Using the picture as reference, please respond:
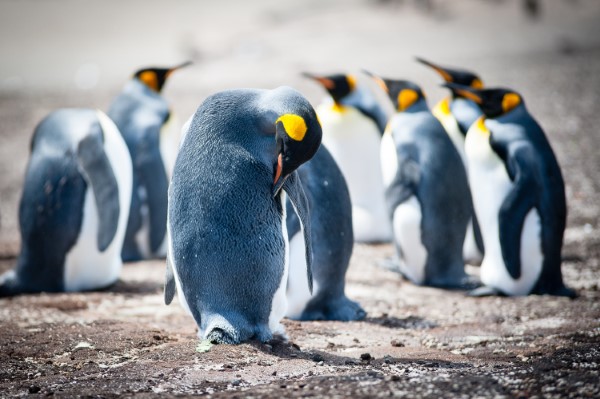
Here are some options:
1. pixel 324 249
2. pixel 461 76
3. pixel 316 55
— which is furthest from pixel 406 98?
pixel 316 55

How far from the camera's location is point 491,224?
5457 mm

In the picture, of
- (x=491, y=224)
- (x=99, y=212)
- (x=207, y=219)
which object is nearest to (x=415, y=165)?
(x=491, y=224)

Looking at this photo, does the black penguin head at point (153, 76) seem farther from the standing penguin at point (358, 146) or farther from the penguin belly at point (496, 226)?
the penguin belly at point (496, 226)

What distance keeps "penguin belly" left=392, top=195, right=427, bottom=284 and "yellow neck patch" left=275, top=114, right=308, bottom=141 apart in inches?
99.8

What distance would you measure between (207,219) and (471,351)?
4.46ft

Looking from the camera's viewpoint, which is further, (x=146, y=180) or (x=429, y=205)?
(x=146, y=180)

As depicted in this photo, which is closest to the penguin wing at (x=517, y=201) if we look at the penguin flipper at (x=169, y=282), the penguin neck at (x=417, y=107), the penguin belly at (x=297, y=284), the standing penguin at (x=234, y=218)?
the penguin neck at (x=417, y=107)

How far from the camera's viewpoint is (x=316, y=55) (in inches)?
667

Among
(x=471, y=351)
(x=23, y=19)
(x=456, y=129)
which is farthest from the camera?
(x=23, y=19)

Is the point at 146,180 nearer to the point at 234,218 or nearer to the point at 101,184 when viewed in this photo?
the point at 101,184

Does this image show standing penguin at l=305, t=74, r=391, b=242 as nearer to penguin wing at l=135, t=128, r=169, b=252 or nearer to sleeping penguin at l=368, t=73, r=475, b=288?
sleeping penguin at l=368, t=73, r=475, b=288

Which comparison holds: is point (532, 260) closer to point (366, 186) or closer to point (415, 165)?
point (415, 165)

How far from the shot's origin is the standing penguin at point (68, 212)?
17.2 ft

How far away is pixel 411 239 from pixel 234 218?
8.26ft
